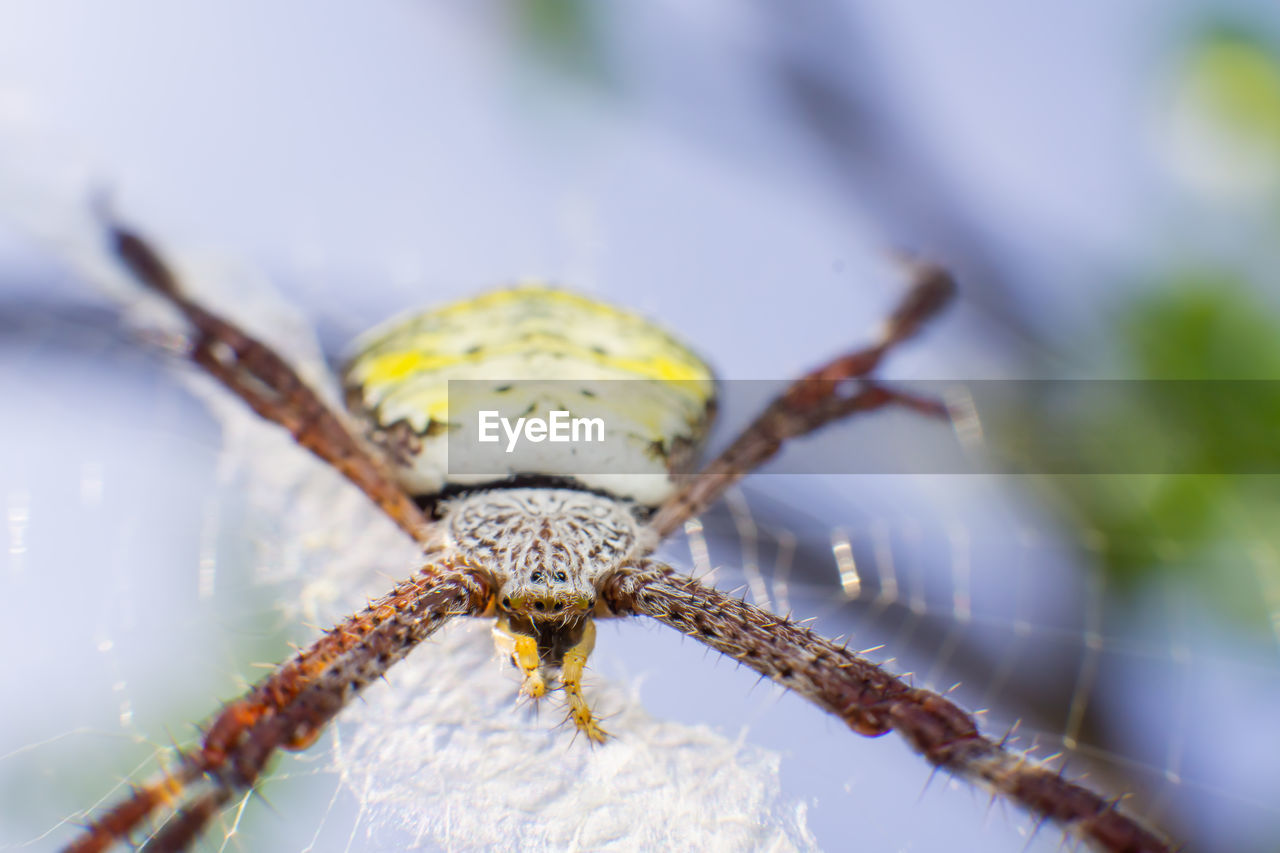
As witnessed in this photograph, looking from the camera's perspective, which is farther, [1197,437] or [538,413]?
[538,413]

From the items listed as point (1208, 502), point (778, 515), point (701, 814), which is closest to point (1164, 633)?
point (1208, 502)

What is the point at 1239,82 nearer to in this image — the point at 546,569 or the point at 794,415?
the point at 794,415

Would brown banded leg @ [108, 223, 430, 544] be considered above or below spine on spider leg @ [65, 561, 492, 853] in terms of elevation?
above

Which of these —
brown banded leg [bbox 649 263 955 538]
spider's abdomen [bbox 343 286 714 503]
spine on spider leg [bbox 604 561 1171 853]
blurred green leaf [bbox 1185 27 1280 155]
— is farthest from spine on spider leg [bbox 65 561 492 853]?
blurred green leaf [bbox 1185 27 1280 155]

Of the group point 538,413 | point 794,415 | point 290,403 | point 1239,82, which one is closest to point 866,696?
point 794,415

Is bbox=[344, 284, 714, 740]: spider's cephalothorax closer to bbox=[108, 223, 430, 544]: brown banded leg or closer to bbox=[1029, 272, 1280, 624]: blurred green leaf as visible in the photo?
bbox=[108, 223, 430, 544]: brown banded leg

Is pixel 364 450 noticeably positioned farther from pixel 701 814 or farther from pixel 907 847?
pixel 907 847

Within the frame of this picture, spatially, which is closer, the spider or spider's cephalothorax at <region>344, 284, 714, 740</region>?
the spider
